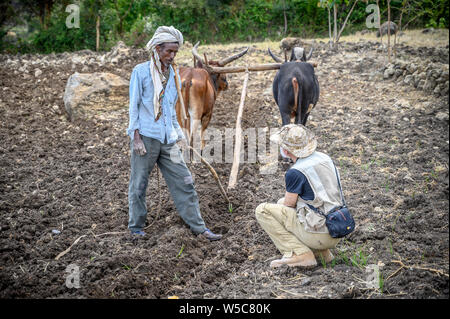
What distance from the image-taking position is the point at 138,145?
175 inches

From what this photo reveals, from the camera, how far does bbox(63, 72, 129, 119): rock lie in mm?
9188


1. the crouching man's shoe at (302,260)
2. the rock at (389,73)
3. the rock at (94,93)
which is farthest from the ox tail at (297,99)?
the rock at (389,73)

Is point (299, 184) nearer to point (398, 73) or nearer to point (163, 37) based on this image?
point (163, 37)

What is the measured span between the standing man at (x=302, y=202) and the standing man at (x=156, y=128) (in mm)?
1059

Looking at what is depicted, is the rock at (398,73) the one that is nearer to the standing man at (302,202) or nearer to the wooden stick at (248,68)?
the wooden stick at (248,68)

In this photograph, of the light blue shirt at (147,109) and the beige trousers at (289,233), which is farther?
the light blue shirt at (147,109)

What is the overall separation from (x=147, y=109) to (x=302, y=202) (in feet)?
5.88

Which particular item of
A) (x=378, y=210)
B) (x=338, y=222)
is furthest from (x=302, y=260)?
(x=378, y=210)

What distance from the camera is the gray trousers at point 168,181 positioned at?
4594 mm

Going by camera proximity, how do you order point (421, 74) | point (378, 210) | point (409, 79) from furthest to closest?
1. point (409, 79)
2. point (421, 74)
3. point (378, 210)

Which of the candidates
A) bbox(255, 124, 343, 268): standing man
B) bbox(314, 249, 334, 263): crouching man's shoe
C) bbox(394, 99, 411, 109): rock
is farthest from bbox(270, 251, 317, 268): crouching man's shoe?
bbox(394, 99, 411, 109): rock

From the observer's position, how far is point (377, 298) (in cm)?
352

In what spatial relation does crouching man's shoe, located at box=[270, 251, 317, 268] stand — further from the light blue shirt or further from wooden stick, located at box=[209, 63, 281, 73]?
wooden stick, located at box=[209, 63, 281, 73]
